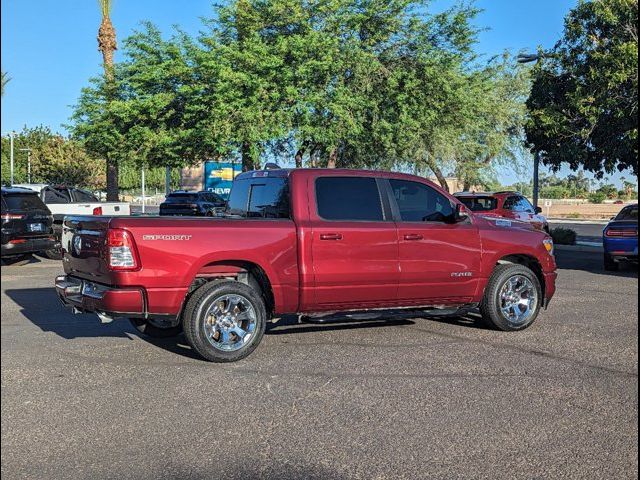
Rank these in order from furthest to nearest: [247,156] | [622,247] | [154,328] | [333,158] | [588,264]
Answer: [333,158], [247,156], [588,264], [622,247], [154,328]

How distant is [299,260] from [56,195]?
514 inches

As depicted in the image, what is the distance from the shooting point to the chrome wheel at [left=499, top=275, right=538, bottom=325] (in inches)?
305

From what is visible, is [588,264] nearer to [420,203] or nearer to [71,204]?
[420,203]

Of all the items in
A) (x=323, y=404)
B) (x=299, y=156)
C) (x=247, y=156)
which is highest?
(x=299, y=156)

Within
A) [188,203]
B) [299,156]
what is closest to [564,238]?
[299,156]

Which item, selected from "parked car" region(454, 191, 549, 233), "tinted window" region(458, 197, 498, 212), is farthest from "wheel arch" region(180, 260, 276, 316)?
"tinted window" region(458, 197, 498, 212)

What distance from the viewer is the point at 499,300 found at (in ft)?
25.2

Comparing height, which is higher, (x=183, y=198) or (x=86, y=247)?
(x=183, y=198)

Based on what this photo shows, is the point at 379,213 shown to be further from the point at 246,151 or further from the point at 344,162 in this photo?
the point at 344,162

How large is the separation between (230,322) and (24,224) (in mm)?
2077

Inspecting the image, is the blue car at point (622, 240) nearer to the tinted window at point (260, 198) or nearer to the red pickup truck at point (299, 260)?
the red pickup truck at point (299, 260)

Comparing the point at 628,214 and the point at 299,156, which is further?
the point at 299,156

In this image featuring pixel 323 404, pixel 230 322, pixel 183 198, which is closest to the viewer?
pixel 323 404

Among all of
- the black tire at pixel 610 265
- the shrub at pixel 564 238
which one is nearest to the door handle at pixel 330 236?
the black tire at pixel 610 265
